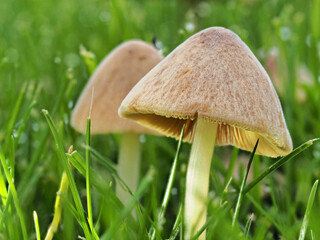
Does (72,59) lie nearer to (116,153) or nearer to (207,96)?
(116,153)

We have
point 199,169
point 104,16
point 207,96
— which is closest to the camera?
Result: point 207,96

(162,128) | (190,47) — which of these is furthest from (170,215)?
(190,47)

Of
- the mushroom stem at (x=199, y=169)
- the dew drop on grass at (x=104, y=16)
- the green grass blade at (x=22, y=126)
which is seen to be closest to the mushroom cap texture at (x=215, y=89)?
the mushroom stem at (x=199, y=169)

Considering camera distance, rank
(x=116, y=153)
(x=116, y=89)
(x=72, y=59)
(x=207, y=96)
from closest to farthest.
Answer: (x=207, y=96) < (x=116, y=89) < (x=116, y=153) < (x=72, y=59)

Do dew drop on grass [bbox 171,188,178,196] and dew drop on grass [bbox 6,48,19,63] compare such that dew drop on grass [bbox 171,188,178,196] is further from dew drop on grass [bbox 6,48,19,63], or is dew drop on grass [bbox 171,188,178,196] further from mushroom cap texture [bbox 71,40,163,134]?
dew drop on grass [bbox 6,48,19,63]

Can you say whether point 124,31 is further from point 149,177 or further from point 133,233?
point 149,177

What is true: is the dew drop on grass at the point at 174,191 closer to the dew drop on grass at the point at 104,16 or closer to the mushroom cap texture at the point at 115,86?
the mushroom cap texture at the point at 115,86

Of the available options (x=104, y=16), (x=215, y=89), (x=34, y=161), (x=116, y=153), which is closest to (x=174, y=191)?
(x=116, y=153)

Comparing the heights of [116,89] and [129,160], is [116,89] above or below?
above
